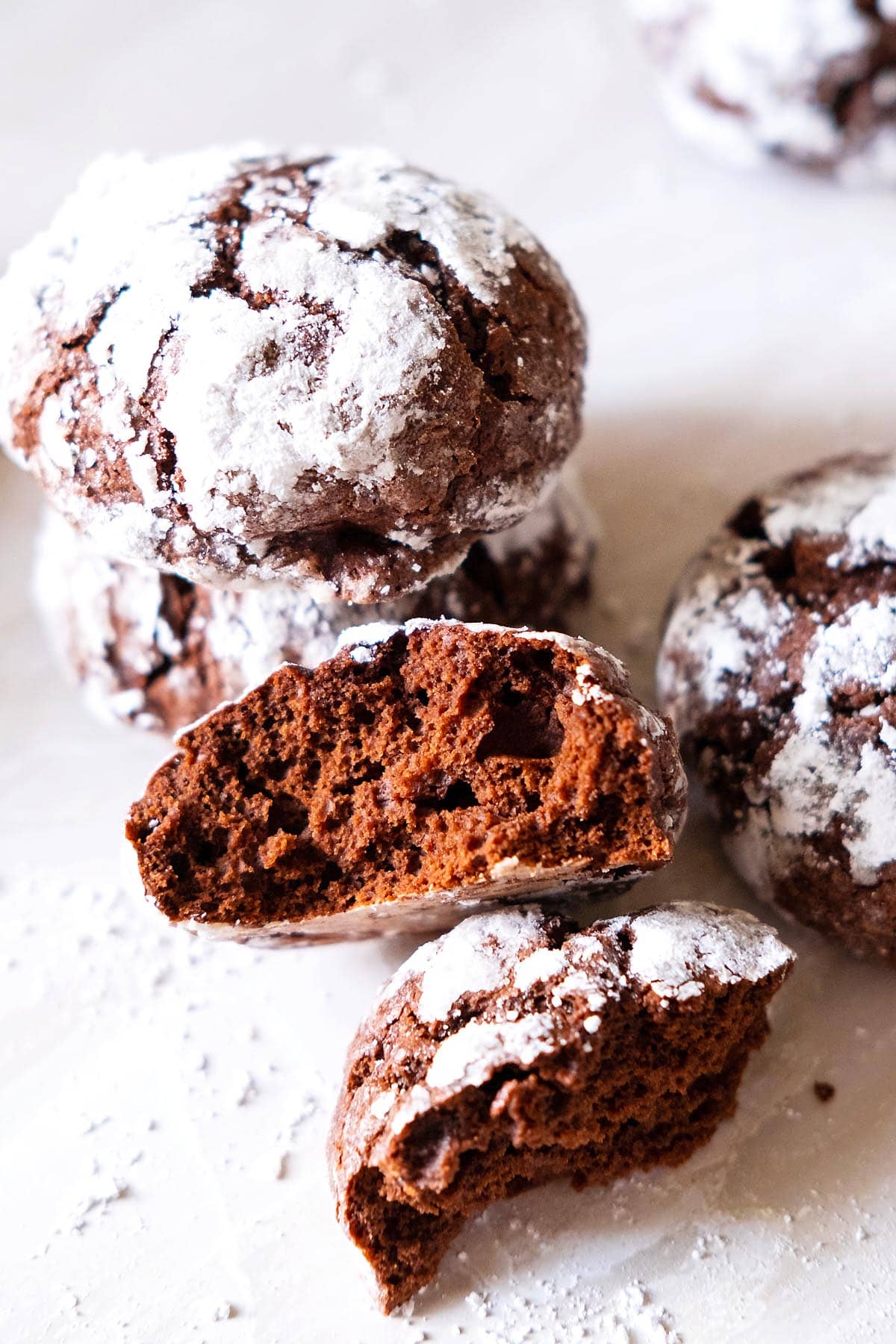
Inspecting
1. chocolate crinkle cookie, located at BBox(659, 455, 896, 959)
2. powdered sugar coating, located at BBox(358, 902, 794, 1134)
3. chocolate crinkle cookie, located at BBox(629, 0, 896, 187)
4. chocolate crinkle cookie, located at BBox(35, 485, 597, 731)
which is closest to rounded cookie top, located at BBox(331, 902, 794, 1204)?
powdered sugar coating, located at BBox(358, 902, 794, 1134)

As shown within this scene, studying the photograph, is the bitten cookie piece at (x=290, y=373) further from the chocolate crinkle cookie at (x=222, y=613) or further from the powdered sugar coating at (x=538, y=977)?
the powdered sugar coating at (x=538, y=977)

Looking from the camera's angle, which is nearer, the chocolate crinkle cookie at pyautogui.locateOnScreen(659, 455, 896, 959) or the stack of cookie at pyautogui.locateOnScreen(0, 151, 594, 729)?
the stack of cookie at pyautogui.locateOnScreen(0, 151, 594, 729)

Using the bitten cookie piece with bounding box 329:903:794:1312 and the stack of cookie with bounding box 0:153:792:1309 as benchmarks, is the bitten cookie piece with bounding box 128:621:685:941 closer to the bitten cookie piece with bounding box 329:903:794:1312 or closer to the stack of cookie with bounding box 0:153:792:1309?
the stack of cookie with bounding box 0:153:792:1309

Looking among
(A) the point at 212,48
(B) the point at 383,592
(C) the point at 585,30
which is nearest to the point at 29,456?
(B) the point at 383,592

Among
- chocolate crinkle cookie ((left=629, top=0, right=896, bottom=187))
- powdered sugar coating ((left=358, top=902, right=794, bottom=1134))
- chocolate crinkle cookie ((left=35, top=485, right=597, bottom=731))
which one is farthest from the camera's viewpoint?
chocolate crinkle cookie ((left=629, top=0, right=896, bottom=187))

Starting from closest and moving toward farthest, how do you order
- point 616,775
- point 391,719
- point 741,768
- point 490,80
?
point 616,775
point 391,719
point 741,768
point 490,80

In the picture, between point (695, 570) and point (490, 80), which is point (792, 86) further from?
point (695, 570)

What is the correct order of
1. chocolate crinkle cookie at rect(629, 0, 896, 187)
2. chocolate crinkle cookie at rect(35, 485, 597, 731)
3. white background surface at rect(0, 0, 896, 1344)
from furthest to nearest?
chocolate crinkle cookie at rect(629, 0, 896, 187) < chocolate crinkle cookie at rect(35, 485, 597, 731) < white background surface at rect(0, 0, 896, 1344)
